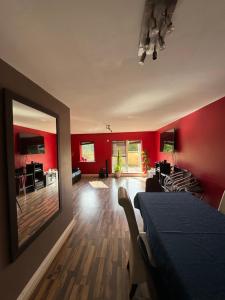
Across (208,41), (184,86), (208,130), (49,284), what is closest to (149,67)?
(208,41)

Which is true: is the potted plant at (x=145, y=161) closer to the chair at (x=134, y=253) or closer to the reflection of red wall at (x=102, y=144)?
the reflection of red wall at (x=102, y=144)

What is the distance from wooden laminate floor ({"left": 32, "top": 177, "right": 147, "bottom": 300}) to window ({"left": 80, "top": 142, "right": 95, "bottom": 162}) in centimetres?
557

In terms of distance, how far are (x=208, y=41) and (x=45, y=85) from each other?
178cm

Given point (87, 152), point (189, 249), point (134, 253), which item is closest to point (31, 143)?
point (134, 253)

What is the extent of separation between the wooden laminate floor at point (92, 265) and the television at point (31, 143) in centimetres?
145

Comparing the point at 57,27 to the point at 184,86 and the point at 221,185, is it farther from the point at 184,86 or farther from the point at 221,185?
the point at 221,185

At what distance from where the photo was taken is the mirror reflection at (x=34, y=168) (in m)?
1.77

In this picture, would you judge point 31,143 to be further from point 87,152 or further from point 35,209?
point 87,152

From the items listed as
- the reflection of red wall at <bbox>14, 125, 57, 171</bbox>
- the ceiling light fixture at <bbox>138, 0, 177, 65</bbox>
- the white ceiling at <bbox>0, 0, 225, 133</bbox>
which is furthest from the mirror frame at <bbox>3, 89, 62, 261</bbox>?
the ceiling light fixture at <bbox>138, 0, 177, 65</bbox>

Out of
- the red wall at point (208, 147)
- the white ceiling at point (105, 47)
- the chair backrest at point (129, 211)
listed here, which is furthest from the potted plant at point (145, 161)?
the chair backrest at point (129, 211)

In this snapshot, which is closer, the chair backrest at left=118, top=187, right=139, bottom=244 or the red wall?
the chair backrest at left=118, top=187, right=139, bottom=244

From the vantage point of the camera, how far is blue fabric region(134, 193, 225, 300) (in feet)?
3.01

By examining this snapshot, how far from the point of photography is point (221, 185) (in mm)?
3098

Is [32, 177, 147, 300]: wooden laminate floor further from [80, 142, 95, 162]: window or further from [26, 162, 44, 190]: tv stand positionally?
[80, 142, 95, 162]: window
